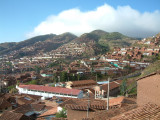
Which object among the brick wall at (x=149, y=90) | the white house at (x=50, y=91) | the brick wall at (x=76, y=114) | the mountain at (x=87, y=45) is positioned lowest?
the white house at (x=50, y=91)

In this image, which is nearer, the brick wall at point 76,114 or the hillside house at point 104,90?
the brick wall at point 76,114

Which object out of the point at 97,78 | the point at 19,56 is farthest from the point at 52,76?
the point at 19,56

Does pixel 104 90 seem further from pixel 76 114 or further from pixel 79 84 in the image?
pixel 76 114

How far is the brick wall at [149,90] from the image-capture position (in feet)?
22.0

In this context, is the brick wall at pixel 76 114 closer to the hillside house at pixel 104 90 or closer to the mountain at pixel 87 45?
the hillside house at pixel 104 90

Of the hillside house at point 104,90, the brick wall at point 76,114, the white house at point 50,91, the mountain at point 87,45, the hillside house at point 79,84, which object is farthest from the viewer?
the mountain at point 87,45

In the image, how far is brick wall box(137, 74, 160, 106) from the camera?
264 inches

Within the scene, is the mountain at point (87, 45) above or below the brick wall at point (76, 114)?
above

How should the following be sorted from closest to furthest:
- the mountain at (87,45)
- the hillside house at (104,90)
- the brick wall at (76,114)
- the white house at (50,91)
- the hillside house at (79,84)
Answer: the brick wall at (76,114), the hillside house at (104,90), the white house at (50,91), the hillside house at (79,84), the mountain at (87,45)

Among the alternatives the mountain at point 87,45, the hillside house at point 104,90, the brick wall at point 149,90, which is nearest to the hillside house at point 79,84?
the hillside house at point 104,90

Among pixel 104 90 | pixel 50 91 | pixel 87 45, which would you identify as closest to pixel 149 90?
pixel 104 90

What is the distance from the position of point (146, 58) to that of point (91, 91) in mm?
36667

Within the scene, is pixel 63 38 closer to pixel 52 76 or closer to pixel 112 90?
pixel 52 76

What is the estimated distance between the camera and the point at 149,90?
7102 mm
